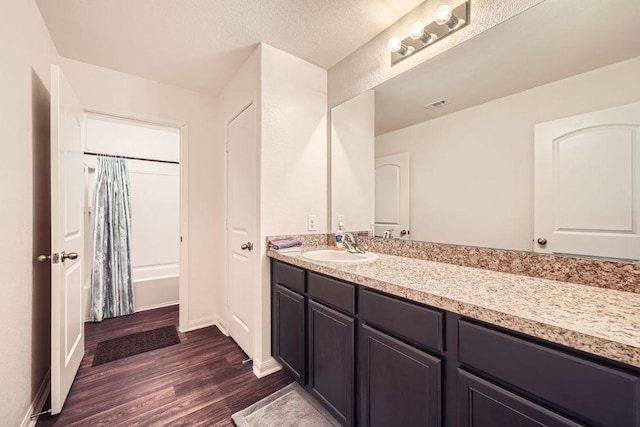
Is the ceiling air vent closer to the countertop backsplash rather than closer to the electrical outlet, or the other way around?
the countertop backsplash

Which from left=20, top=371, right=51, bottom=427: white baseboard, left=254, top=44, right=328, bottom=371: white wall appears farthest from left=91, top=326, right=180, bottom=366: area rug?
left=254, top=44, right=328, bottom=371: white wall

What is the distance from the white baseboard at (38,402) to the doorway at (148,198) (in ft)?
4.92

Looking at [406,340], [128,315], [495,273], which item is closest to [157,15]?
[406,340]

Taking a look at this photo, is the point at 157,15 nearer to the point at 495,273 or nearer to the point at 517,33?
the point at 517,33

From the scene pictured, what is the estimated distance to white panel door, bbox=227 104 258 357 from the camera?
2.06 m

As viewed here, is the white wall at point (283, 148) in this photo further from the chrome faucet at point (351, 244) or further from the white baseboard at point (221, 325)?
the white baseboard at point (221, 325)

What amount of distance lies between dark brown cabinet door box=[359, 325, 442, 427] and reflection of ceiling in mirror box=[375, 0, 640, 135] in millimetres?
1256

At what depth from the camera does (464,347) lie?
86cm

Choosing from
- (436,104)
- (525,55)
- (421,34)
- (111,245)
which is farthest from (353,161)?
(111,245)

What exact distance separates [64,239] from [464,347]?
7.04 ft

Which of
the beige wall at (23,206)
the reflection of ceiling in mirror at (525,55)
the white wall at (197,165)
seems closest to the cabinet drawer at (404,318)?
the reflection of ceiling in mirror at (525,55)

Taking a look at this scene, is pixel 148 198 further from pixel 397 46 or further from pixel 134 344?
pixel 397 46

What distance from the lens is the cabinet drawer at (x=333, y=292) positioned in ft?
4.22

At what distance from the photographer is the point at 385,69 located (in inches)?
71.0
